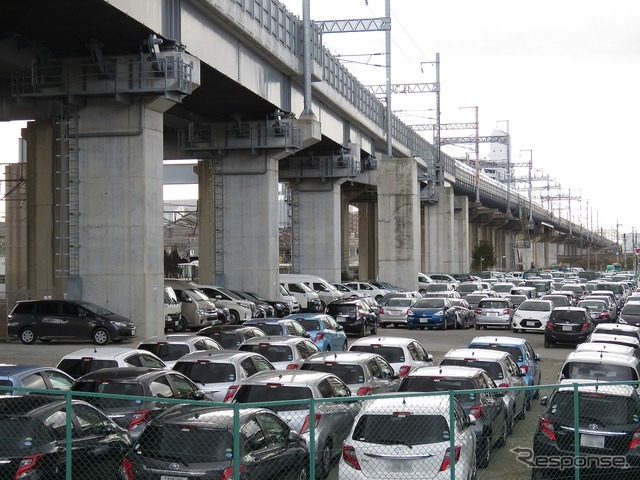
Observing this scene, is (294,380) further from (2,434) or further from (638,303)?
→ (638,303)

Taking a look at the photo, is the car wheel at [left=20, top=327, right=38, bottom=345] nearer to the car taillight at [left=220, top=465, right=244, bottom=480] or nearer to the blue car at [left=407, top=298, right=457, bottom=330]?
the blue car at [left=407, top=298, right=457, bottom=330]

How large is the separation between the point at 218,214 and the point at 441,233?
1923 inches

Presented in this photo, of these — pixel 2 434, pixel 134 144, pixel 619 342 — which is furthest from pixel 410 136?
pixel 2 434

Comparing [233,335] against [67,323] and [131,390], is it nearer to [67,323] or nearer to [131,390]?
[67,323]

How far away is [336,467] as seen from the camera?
11844 mm

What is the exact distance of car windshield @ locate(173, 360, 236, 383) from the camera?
50.9 feet

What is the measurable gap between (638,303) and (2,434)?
29.6 m

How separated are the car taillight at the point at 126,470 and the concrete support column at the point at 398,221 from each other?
178 feet

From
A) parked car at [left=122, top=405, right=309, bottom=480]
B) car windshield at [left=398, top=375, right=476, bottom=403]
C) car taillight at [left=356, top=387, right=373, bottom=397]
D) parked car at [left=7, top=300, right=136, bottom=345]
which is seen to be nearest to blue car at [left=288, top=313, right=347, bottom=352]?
parked car at [left=7, top=300, right=136, bottom=345]

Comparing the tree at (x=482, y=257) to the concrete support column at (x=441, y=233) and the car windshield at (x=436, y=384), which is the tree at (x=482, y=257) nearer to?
the concrete support column at (x=441, y=233)

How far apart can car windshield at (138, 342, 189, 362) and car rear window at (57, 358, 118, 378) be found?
3.01 metres

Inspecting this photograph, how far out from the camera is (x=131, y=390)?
504 inches

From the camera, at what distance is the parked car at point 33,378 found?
13.5m

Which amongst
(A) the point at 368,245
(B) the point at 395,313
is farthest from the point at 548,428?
(A) the point at 368,245
